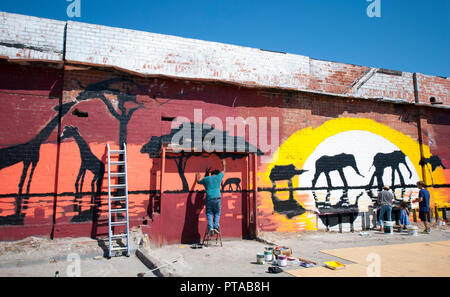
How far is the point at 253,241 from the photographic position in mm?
7402

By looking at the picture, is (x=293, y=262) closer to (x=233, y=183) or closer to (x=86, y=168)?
(x=233, y=183)

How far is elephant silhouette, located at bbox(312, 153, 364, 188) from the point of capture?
→ 8992 mm

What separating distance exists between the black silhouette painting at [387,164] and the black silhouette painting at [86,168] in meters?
8.18

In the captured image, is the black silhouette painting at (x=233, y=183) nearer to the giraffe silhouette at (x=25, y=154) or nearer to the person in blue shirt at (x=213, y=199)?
the person in blue shirt at (x=213, y=199)

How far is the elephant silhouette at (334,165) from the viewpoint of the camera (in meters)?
8.99

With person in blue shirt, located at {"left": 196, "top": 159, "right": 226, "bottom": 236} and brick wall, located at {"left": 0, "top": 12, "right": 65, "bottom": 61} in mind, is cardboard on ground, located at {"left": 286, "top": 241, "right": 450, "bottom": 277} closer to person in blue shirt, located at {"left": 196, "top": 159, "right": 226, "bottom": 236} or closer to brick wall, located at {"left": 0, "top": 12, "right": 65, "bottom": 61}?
person in blue shirt, located at {"left": 196, "top": 159, "right": 226, "bottom": 236}

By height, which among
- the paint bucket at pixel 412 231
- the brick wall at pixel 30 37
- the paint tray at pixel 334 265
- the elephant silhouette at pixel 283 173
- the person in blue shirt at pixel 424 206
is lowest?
Result: the paint bucket at pixel 412 231

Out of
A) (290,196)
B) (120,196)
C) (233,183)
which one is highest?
(233,183)

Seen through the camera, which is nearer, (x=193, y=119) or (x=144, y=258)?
(x=144, y=258)

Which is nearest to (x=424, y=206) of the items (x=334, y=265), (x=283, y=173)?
(x=283, y=173)

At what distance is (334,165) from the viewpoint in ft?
30.1

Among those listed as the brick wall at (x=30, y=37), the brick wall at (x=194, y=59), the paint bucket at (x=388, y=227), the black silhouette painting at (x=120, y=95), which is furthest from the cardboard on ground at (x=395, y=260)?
the brick wall at (x=30, y=37)

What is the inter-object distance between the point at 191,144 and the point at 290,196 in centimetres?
330
